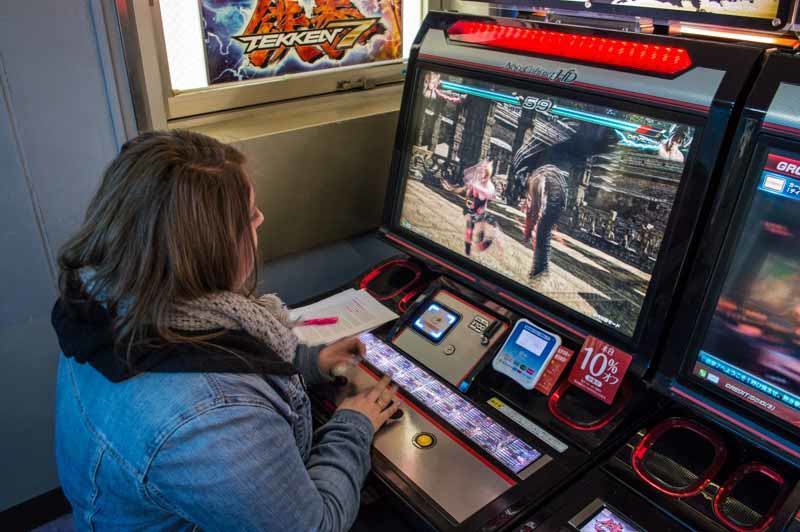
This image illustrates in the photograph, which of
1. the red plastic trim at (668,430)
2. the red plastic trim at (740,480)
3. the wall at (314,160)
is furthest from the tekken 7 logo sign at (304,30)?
the red plastic trim at (740,480)

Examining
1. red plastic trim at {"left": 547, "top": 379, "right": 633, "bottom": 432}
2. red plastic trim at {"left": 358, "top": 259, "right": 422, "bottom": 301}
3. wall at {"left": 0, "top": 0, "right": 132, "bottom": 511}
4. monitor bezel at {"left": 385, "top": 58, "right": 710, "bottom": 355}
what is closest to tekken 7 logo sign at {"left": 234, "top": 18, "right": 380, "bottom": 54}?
wall at {"left": 0, "top": 0, "right": 132, "bottom": 511}

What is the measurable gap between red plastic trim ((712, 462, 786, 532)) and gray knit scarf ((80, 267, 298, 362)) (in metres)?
0.86

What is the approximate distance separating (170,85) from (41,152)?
0.41 m

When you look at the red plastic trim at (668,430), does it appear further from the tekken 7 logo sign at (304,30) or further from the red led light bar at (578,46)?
the tekken 7 logo sign at (304,30)

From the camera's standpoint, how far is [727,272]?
1.21m

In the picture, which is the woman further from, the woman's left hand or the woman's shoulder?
the woman's left hand

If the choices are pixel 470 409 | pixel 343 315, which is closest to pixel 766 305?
pixel 470 409

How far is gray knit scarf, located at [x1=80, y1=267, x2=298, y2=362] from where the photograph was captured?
1051 millimetres

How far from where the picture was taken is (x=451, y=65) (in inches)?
65.2

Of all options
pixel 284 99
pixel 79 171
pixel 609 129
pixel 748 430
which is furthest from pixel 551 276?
pixel 79 171

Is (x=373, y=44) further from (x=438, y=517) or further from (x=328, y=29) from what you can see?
(x=438, y=517)

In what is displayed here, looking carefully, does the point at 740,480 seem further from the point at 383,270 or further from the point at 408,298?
the point at 383,270

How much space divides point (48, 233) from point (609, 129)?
62.4 inches

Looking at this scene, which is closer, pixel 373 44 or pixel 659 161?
pixel 659 161
